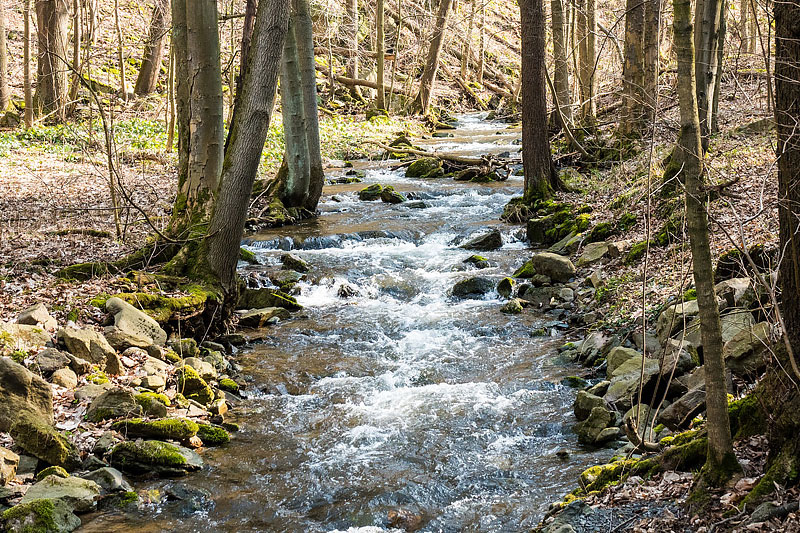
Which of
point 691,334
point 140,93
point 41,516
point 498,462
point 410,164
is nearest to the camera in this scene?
point 41,516

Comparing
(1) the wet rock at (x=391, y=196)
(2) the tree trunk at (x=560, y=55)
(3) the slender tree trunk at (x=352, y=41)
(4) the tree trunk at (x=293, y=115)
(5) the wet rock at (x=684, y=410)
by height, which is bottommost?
(5) the wet rock at (x=684, y=410)

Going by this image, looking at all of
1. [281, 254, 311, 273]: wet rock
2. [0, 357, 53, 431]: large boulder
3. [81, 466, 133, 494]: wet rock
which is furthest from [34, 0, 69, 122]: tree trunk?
[81, 466, 133, 494]: wet rock

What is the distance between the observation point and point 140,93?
26031 millimetres

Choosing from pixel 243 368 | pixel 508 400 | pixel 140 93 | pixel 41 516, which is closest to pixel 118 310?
pixel 243 368

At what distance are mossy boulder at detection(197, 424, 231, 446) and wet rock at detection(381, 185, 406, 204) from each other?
35.6 ft

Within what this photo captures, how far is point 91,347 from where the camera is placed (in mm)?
7285

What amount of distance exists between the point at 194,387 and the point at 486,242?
7.16 meters

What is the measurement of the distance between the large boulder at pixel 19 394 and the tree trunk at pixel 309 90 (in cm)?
1007

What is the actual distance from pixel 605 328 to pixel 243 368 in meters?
4.43

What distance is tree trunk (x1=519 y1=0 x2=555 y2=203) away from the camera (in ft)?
46.3

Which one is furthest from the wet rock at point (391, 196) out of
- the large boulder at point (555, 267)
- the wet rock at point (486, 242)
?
the large boulder at point (555, 267)

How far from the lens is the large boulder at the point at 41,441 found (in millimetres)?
5664

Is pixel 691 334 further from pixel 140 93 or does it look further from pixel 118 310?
pixel 140 93

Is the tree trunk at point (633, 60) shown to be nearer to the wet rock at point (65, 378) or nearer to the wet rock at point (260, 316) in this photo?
the wet rock at point (260, 316)
